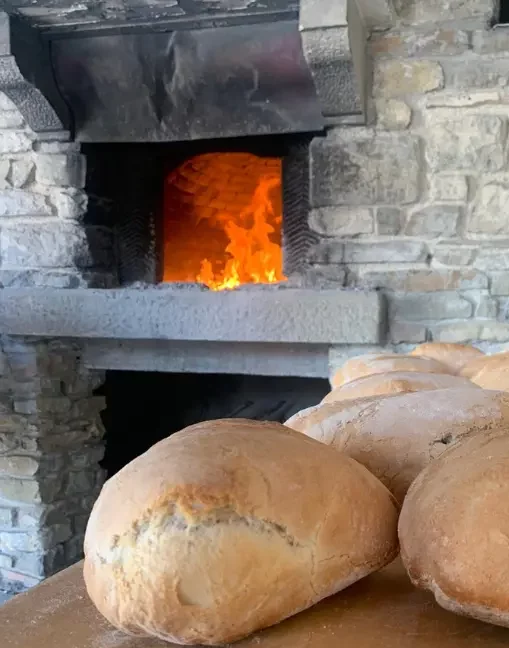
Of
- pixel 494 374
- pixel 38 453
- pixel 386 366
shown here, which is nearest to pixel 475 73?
pixel 386 366

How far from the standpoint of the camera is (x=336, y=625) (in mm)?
497

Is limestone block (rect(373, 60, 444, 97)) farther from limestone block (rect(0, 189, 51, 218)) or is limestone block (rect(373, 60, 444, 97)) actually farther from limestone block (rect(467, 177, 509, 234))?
limestone block (rect(0, 189, 51, 218))

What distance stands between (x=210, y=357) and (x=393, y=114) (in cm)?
119

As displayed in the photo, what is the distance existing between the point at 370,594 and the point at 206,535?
16cm

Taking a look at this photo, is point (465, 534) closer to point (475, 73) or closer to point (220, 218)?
point (475, 73)

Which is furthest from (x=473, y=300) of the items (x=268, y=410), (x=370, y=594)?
(x=370, y=594)

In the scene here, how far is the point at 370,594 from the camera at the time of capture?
541mm

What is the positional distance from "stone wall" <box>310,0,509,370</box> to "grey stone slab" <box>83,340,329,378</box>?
0.38m

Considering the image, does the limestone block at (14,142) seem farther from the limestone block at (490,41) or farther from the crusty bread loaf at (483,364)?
the crusty bread loaf at (483,364)

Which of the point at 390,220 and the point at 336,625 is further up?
the point at 390,220

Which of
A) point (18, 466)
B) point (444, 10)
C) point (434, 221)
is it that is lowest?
point (18, 466)

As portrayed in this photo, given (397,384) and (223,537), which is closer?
(223,537)

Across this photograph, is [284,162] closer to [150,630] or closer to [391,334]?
[391,334]

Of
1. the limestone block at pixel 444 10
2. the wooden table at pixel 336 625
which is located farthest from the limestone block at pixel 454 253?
the wooden table at pixel 336 625
